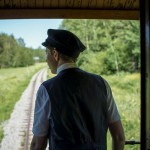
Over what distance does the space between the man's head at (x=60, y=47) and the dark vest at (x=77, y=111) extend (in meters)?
0.07

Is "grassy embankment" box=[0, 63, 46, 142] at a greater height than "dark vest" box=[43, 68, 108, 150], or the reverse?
"dark vest" box=[43, 68, 108, 150]

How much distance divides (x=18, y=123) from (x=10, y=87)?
183cm

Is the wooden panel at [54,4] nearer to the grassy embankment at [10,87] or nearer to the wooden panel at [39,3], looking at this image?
the wooden panel at [39,3]

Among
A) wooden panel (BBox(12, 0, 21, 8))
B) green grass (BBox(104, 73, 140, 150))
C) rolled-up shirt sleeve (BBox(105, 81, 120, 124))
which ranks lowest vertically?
green grass (BBox(104, 73, 140, 150))

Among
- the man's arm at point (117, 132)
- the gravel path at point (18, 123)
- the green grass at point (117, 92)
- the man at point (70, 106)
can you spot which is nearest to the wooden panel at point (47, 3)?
the man at point (70, 106)

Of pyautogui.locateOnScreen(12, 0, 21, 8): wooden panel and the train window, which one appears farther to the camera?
the train window

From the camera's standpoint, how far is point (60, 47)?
5.28 ft

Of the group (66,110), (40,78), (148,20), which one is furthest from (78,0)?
(40,78)

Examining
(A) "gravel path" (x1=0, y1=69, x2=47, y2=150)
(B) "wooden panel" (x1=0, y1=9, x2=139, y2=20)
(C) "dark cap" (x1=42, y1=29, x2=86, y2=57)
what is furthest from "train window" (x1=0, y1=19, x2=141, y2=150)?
(C) "dark cap" (x1=42, y1=29, x2=86, y2=57)

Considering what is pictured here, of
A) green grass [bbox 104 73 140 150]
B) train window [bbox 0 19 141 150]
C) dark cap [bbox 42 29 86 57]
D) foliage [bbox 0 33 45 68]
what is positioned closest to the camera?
dark cap [bbox 42 29 86 57]

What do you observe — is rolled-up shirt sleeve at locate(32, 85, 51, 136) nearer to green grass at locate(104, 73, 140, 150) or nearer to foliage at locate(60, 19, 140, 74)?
foliage at locate(60, 19, 140, 74)

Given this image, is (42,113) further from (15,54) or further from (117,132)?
(15,54)

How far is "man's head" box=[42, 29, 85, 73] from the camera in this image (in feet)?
5.28

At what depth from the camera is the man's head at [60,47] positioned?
161 cm
